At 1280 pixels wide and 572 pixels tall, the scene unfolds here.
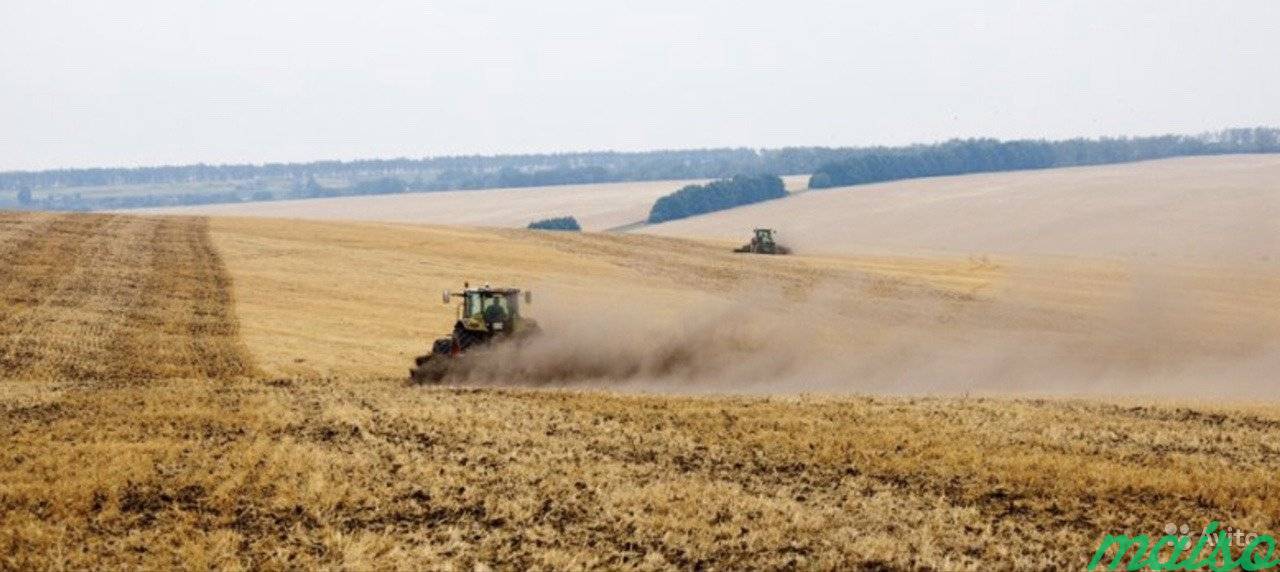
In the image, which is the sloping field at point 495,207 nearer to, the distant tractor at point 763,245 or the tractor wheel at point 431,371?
the distant tractor at point 763,245

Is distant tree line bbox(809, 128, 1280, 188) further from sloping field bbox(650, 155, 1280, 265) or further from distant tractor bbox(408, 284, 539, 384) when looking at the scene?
distant tractor bbox(408, 284, 539, 384)

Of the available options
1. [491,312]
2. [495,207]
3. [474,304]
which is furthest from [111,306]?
[495,207]

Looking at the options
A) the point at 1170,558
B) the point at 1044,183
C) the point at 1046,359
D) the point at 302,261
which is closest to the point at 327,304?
the point at 302,261

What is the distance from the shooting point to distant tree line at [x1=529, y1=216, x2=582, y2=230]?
409 ft

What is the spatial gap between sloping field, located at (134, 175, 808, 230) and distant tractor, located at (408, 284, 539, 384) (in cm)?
9675

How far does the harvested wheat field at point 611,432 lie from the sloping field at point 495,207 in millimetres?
88013

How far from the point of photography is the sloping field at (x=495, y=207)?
136750mm

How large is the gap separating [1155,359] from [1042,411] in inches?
608

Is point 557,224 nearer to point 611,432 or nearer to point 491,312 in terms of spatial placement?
point 491,312

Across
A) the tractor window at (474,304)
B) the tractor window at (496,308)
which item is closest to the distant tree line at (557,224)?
the tractor window at (474,304)

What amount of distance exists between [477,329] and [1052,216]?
80.7 metres

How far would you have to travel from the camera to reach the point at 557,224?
12600 centimetres

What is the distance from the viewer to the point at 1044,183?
13075 centimetres

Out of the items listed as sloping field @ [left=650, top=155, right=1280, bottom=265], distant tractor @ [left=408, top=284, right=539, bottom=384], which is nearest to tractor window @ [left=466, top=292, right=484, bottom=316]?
distant tractor @ [left=408, top=284, right=539, bottom=384]
